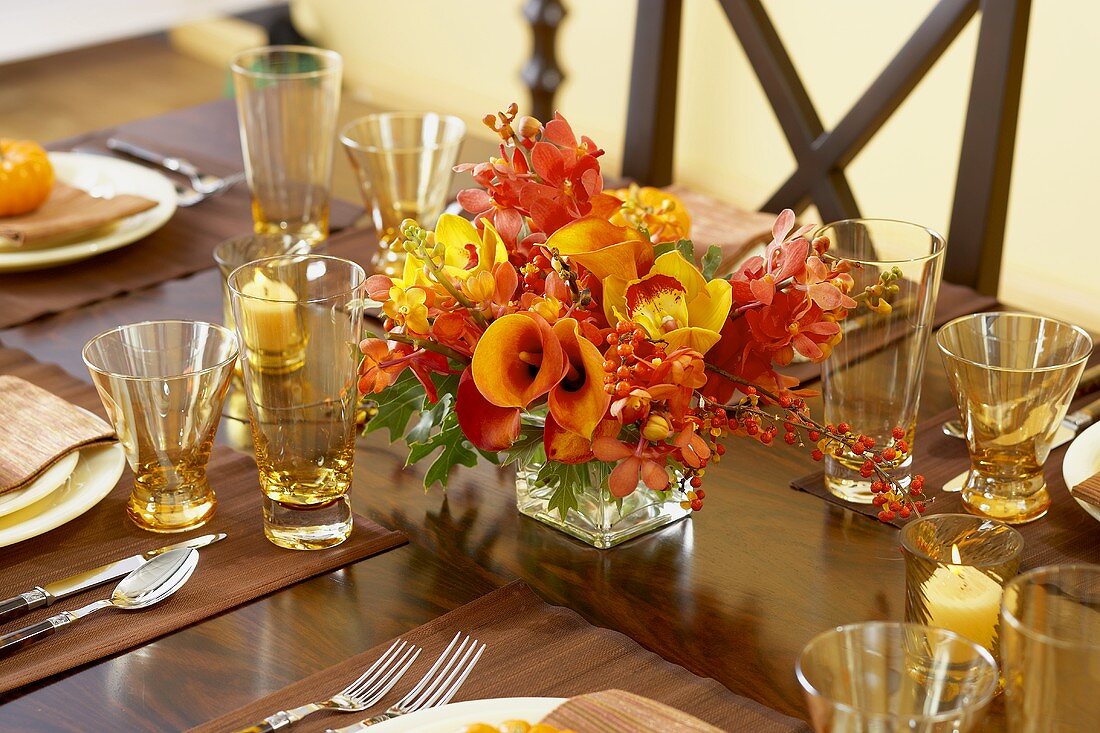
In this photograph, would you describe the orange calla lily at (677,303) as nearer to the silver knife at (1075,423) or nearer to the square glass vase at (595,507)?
the square glass vase at (595,507)

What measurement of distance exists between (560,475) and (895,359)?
253 millimetres

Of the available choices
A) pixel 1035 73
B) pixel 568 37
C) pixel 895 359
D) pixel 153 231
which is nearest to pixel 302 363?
pixel 895 359

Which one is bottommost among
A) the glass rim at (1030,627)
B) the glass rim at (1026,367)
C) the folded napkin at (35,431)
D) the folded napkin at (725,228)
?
the folded napkin at (35,431)

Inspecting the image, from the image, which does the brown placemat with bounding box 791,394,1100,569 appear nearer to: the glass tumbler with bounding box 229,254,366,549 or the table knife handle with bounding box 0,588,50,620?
the glass tumbler with bounding box 229,254,366,549

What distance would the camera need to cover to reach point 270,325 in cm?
81

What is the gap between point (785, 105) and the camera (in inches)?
64.1

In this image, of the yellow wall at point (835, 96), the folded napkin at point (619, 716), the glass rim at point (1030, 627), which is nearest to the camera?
the glass rim at point (1030, 627)

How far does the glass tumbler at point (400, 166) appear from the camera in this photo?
129cm

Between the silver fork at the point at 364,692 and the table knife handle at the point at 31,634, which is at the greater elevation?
the silver fork at the point at 364,692

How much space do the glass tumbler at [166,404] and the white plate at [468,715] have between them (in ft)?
1.00

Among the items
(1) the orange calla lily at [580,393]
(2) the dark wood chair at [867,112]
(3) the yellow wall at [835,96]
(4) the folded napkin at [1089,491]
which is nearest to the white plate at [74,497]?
(1) the orange calla lily at [580,393]

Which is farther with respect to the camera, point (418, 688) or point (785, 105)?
point (785, 105)

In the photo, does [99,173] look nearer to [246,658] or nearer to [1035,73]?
[246,658]

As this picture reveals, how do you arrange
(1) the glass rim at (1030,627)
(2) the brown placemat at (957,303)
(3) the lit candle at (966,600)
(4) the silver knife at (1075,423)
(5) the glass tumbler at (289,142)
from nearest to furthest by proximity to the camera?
(1) the glass rim at (1030,627)
(3) the lit candle at (966,600)
(4) the silver knife at (1075,423)
(2) the brown placemat at (957,303)
(5) the glass tumbler at (289,142)
